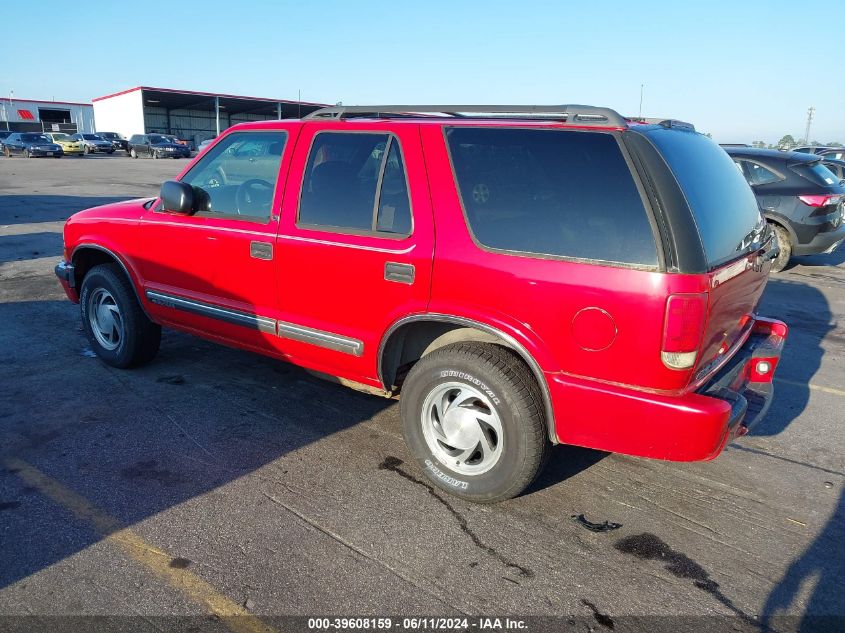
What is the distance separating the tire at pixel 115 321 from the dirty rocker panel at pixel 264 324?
0.28m

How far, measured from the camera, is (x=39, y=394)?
4.58 m

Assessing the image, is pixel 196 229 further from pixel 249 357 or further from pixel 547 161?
pixel 547 161

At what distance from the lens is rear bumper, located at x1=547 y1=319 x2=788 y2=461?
279cm

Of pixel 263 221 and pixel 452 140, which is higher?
pixel 452 140

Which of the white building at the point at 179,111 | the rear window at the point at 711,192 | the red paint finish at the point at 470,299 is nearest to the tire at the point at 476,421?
the red paint finish at the point at 470,299

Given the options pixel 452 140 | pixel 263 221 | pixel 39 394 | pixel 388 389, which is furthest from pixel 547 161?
pixel 39 394

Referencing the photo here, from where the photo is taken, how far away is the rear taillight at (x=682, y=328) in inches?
106

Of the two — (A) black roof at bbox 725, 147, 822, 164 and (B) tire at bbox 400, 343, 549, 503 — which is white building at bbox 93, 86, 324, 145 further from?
(B) tire at bbox 400, 343, 549, 503

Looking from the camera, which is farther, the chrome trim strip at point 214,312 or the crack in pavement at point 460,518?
the chrome trim strip at point 214,312

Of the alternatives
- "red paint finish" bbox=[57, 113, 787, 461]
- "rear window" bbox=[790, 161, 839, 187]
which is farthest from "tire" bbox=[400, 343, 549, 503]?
"rear window" bbox=[790, 161, 839, 187]

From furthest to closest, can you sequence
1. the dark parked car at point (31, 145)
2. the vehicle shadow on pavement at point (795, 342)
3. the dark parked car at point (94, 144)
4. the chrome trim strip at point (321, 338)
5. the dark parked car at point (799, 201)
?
1. the dark parked car at point (94, 144)
2. the dark parked car at point (31, 145)
3. the dark parked car at point (799, 201)
4. the vehicle shadow on pavement at point (795, 342)
5. the chrome trim strip at point (321, 338)

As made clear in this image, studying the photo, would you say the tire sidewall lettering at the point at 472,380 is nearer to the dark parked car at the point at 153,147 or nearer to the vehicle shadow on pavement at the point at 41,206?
the vehicle shadow on pavement at the point at 41,206

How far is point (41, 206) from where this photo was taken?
15.1 m

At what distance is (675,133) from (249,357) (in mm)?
3706
